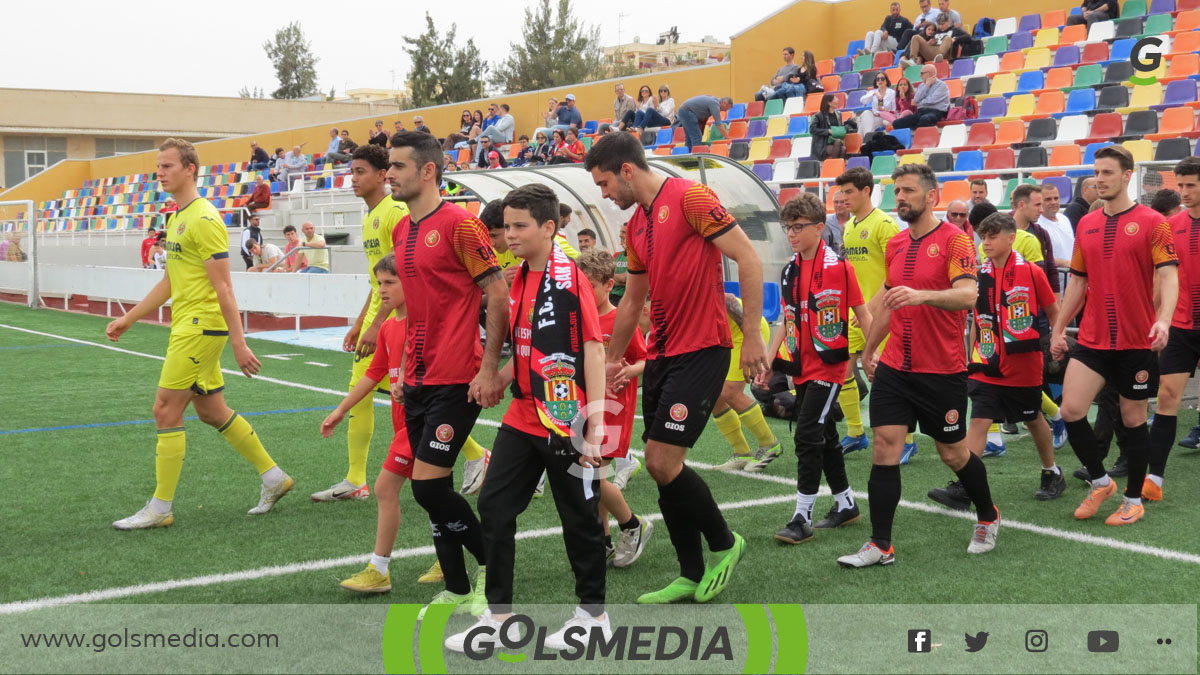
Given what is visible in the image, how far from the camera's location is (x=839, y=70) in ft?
74.6

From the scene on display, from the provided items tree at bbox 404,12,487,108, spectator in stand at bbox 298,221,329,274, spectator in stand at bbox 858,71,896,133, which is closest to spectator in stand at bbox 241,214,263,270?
spectator in stand at bbox 298,221,329,274

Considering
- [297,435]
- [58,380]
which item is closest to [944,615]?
[297,435]

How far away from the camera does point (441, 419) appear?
452 cm

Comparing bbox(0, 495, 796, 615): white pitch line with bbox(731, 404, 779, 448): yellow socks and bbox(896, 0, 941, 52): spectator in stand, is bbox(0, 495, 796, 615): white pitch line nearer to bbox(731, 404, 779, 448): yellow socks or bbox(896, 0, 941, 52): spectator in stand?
bbox(731, 404, 779, 448): yellow socks

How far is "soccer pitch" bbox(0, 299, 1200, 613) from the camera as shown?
4.82m

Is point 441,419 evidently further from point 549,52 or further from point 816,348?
point 549,52

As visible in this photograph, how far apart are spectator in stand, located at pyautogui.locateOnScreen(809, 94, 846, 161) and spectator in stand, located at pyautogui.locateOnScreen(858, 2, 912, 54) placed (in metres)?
4.04

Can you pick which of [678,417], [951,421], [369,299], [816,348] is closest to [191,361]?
[369,299]

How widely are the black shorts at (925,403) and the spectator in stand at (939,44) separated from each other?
15.8 meters

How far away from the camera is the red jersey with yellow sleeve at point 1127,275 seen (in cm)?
607

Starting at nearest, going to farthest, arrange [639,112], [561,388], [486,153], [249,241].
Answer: [561,388], [249,241], [639,112], [486,153]

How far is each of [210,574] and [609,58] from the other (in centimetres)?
7506

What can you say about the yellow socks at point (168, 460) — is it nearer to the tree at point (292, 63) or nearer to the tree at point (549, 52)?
the tree at point (549, 52)

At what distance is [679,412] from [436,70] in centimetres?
6000
